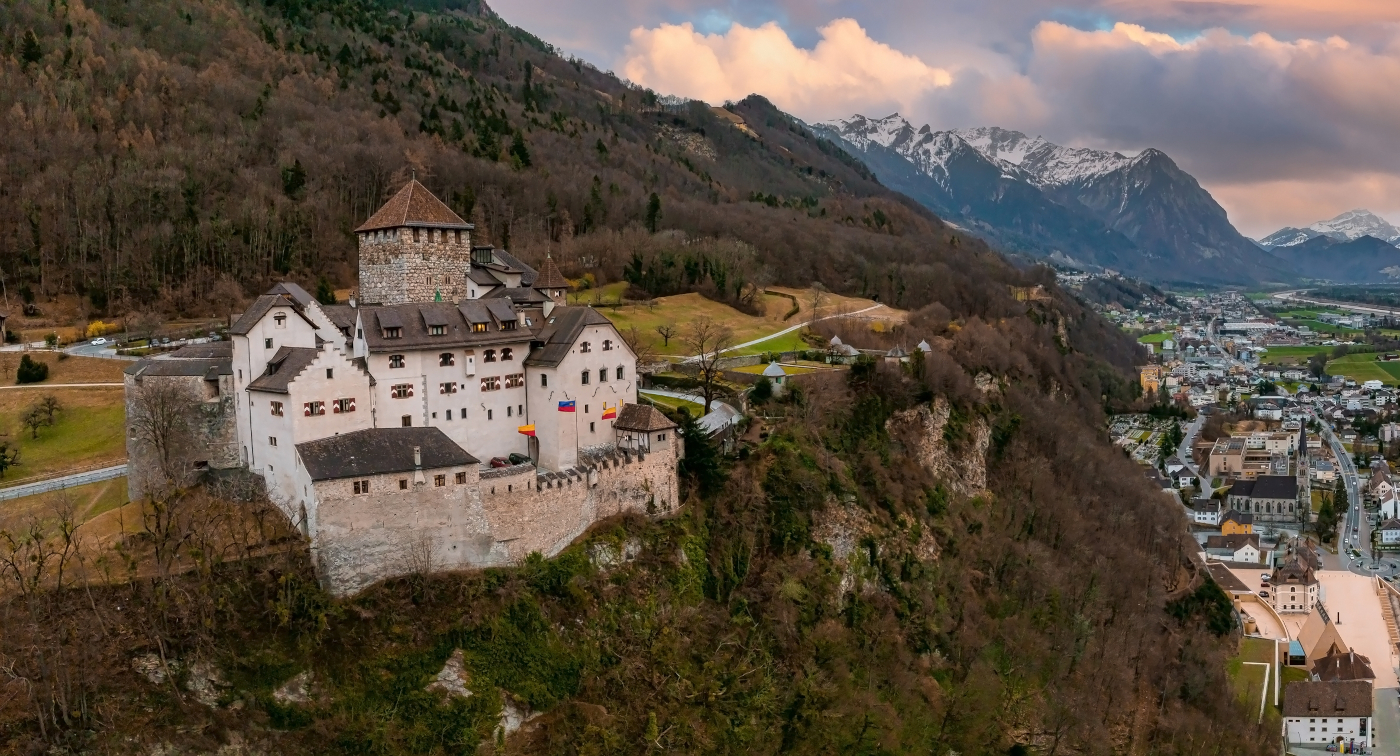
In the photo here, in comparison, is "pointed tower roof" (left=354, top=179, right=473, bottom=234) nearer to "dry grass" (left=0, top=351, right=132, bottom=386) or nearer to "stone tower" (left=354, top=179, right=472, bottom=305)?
"stone tower" (left=354, top=179, right=472, bottom=305)

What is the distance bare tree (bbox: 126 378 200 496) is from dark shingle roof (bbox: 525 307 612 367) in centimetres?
1402

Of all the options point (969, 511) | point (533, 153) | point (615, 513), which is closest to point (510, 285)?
point (615, 513)

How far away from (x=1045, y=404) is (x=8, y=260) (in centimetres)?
7898

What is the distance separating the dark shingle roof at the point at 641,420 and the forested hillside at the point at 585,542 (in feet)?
9.77

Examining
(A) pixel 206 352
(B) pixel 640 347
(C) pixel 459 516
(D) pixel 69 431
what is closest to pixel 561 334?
(C) pixel 459 516

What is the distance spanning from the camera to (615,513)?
45438 mm

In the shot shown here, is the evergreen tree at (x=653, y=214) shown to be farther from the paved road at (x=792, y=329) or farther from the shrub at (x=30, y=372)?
the shrub at (x=30, y=372)

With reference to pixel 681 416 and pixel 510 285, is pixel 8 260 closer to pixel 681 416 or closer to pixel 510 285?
pixel 510 285

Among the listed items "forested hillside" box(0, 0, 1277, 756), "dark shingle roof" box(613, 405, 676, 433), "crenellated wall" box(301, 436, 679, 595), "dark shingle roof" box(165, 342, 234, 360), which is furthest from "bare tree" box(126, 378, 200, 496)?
"dark shingle roof" box(613, 405, 676, 433)

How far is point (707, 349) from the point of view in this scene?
234 feet

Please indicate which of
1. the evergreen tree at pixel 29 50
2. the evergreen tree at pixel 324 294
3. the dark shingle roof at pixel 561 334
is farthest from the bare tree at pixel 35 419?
the evergreen tree at pixel 29 50

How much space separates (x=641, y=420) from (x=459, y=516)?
33.7ft

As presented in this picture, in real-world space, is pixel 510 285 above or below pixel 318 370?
above

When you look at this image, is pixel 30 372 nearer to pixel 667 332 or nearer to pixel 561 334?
pixel 561 334
